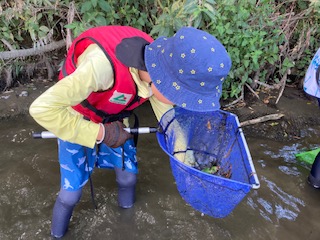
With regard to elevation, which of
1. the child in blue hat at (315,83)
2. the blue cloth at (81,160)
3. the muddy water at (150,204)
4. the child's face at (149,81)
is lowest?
the muddy water at (150,204)

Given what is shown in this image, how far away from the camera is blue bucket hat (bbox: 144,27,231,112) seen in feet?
5.62

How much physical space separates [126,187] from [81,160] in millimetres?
553

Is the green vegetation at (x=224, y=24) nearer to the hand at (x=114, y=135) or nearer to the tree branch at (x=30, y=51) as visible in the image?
the tree branch at (x=30, y=51)

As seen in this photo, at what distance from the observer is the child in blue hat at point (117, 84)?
68.8 inches

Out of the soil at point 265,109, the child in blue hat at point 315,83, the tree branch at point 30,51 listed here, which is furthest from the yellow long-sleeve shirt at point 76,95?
the tree branch at point 30,51

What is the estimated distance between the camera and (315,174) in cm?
325

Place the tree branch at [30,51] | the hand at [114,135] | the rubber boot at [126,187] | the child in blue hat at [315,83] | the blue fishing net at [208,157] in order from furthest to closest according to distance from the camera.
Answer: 1. the tree branch at [30,51]
2. the child in blue hat at [315,83]
3. the rubber boot at [126,187]
4. the hand at [114,135]
5. the blue fishing net at [208,157]

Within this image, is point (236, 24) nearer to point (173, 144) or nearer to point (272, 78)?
point (272, 78)

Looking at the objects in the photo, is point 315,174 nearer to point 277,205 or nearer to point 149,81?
point 277,205

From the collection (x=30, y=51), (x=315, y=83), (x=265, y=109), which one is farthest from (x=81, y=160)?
(x=265, y=109)

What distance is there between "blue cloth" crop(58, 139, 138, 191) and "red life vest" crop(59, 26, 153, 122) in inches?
9.9

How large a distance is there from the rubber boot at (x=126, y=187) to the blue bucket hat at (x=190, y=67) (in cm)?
111

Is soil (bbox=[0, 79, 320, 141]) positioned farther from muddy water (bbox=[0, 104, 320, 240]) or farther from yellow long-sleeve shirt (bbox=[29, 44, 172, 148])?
yellow long-sleeve shirt (bbox=[29, 44, 172, 148])

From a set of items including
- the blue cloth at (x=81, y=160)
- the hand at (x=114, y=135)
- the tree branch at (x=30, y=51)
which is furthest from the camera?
the tree branch at (x=30, y=51)
